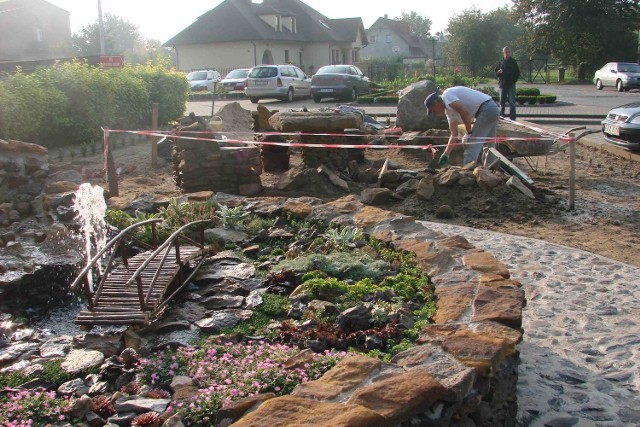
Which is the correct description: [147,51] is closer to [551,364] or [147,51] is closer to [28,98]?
[28,98]

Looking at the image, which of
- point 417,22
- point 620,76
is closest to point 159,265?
point 620,76

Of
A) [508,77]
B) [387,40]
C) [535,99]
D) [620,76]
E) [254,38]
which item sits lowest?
[535,99]

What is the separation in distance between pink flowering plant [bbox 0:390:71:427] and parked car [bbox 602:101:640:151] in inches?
488

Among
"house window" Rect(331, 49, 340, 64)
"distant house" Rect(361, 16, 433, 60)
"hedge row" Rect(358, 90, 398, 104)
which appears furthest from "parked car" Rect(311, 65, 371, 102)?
Answer: "distant house" Rect(361, 16, 433, 60)

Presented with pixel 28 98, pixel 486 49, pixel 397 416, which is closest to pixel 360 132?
pixel 28 98

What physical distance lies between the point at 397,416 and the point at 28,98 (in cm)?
1323

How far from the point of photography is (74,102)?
15758mm

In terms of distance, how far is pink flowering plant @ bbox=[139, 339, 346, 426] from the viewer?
3098mm

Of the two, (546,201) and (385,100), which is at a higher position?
(385,100)

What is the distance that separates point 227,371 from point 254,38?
46.9m

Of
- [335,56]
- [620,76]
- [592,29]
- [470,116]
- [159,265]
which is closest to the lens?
[159,265]

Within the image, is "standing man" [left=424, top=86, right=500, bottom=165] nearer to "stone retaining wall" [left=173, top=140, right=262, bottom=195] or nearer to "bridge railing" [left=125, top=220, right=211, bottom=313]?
"stone retaining wall" [left=173, top=140, right=262, bottom=195]

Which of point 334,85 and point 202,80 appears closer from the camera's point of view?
point 334,85

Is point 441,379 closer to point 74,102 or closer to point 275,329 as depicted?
point 275,329
